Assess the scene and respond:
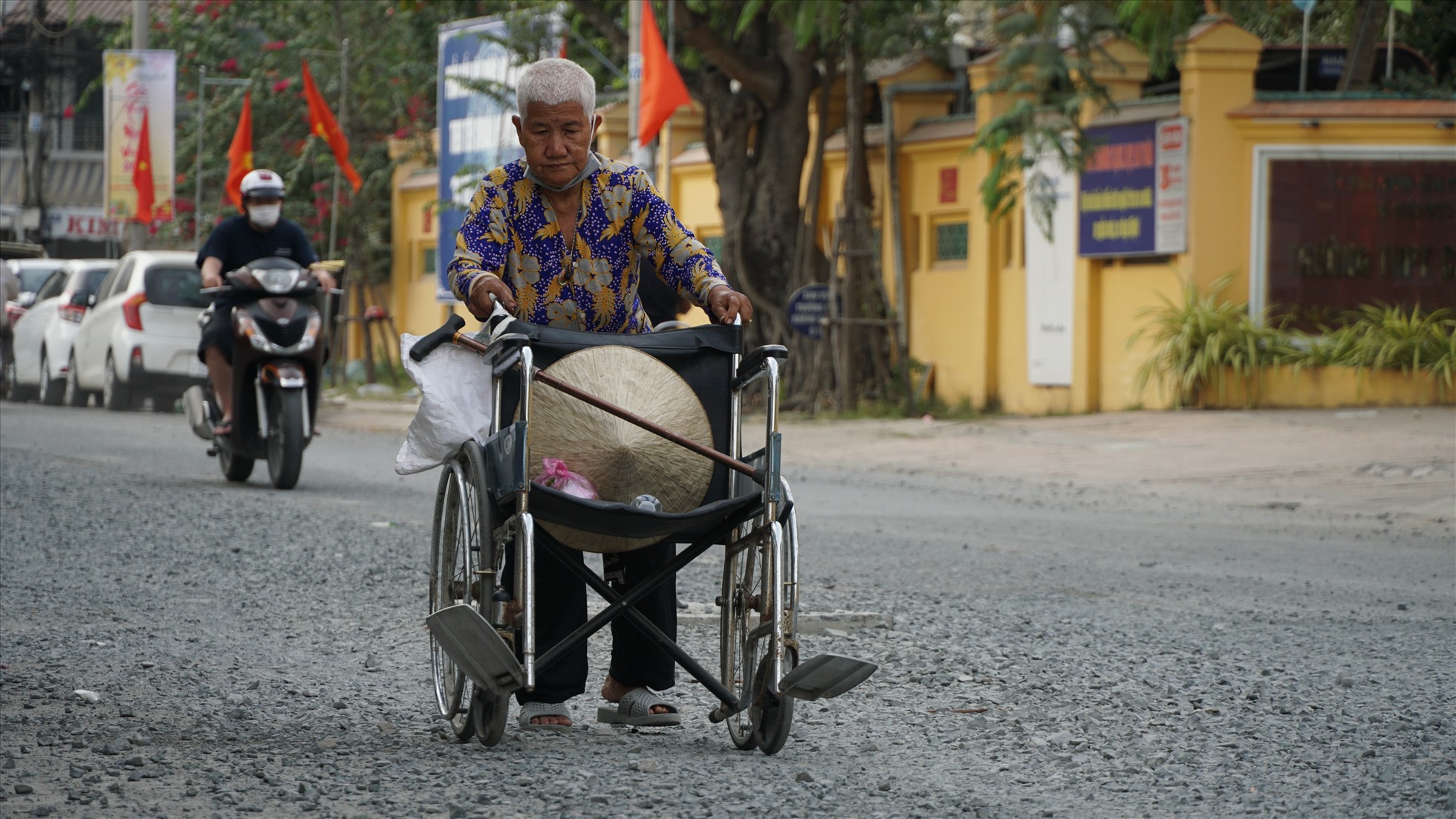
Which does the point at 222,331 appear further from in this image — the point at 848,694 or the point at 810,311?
the point at 810,311

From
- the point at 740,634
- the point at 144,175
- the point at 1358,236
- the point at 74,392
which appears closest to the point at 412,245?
the point at 144,175

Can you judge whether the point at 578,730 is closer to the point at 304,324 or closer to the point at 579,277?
the point at 579,277

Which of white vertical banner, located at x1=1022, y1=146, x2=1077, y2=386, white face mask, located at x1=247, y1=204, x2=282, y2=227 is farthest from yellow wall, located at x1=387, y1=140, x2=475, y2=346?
white face mask, located at x1=247, y1=204, x2=282, y2=227

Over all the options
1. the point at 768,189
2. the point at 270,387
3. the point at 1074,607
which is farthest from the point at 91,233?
the point at 1074,607

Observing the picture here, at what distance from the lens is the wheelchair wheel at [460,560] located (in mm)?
4578

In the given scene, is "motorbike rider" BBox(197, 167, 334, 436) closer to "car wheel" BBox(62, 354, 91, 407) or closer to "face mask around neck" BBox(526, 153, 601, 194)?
"face mask around neck" BBox(526, 153, 601, 194)

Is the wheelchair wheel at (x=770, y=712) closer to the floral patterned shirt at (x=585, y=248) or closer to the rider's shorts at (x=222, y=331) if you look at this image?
the floral patterned shirt at (x=585, y=248)

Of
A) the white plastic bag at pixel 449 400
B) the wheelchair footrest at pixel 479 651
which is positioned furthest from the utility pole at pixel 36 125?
the wheelchair footrest at pixel 479 651

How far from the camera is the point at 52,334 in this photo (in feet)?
74.4

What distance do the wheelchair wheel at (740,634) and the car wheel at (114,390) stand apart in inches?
619

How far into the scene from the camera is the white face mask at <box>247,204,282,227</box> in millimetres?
11539

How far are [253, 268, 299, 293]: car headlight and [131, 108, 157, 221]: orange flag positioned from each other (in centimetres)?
1746

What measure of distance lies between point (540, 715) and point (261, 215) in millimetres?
7323

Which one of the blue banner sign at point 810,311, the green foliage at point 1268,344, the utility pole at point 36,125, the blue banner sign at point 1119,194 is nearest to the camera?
the green foliage at point 1268,344
